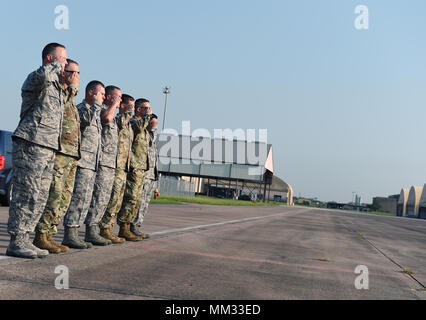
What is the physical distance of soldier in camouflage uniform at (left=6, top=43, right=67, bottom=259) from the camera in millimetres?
4535

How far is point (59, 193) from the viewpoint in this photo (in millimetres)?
5020

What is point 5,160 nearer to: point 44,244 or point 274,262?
point 44,244

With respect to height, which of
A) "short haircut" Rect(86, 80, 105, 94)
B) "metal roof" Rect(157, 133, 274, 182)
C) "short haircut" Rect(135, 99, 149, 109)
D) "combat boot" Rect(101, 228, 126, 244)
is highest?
"metal roof" Rect(157, 133, 274, 182)

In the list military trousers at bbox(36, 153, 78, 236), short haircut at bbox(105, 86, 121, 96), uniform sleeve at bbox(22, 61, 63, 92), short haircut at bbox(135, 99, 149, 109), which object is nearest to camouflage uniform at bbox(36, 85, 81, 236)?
military trousers at bbox(36, 153, 78, 236)

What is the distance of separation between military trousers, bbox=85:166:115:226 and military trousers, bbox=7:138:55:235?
146cm

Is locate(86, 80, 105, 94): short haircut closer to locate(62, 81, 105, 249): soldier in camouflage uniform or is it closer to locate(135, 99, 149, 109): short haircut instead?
locate(62, 81, 105, 249): soldier in camouflage uniform

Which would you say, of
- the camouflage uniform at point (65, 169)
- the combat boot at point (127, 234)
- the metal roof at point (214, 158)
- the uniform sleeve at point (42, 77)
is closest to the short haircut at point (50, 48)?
the uniform sleeve at point (42, 77)

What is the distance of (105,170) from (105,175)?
0.07 metres

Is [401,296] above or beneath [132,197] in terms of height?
beneath

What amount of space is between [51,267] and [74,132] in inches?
63.5

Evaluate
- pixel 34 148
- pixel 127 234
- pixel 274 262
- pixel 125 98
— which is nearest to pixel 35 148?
pixel 34 148

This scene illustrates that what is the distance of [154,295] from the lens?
3.53 meters
